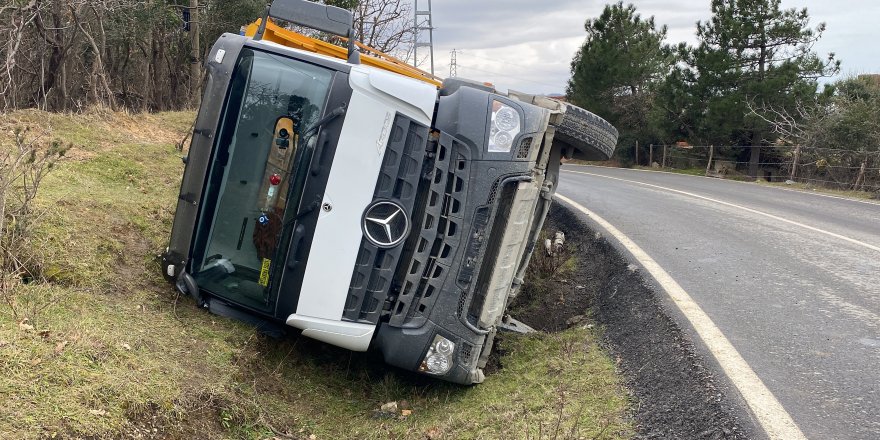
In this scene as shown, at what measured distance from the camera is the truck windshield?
396 cm

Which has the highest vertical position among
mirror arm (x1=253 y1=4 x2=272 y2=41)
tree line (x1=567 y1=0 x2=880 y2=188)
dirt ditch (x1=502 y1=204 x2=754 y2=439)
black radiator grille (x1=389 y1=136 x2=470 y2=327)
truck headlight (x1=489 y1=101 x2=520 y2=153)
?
tree line (x1=567 y1=0 x2=880 y2=188)

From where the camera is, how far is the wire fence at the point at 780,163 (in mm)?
14852

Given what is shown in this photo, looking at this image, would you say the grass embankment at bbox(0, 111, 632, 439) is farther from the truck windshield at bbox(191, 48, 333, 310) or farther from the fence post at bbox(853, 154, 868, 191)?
the fence post at bbox(853, 154, 868, 191)

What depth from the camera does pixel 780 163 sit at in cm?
2045

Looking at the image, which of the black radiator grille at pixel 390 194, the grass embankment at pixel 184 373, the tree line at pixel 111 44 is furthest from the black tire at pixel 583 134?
the tree line at pixel 111 44

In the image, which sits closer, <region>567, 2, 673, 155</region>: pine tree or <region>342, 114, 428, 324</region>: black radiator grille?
<region>342, 114, 428, 324</region>: black radiator grille

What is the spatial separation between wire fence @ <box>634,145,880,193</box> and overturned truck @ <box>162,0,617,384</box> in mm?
12312

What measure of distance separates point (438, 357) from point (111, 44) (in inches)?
810

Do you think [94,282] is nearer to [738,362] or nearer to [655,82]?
[738,362]

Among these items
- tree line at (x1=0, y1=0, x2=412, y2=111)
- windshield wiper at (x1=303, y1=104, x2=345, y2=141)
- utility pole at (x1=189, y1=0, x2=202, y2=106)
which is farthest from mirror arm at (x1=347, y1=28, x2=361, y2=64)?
utility pole at (x1=189, y1=0, x2=202, y2=106)

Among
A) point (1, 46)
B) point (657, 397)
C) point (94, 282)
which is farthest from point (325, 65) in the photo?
point (1, 46)

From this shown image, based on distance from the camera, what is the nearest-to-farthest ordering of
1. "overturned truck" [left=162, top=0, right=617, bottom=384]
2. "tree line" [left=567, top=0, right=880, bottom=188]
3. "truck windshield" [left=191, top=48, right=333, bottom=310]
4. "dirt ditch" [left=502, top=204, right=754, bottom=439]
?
"dirt ditch" [left=502, top=204, right=754, bottom=439], "overturned truck" [left=162, top=0, right=617, bottom=384], "truck windshield" [left=191, top=48, right=333, bottom=310], "tree line" [left=567, top=0, right=880, bottom=188]

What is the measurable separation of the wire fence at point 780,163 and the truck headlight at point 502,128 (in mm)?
12185

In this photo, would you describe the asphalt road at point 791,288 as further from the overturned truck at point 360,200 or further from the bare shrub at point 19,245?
the bare shrub at point 19,245
